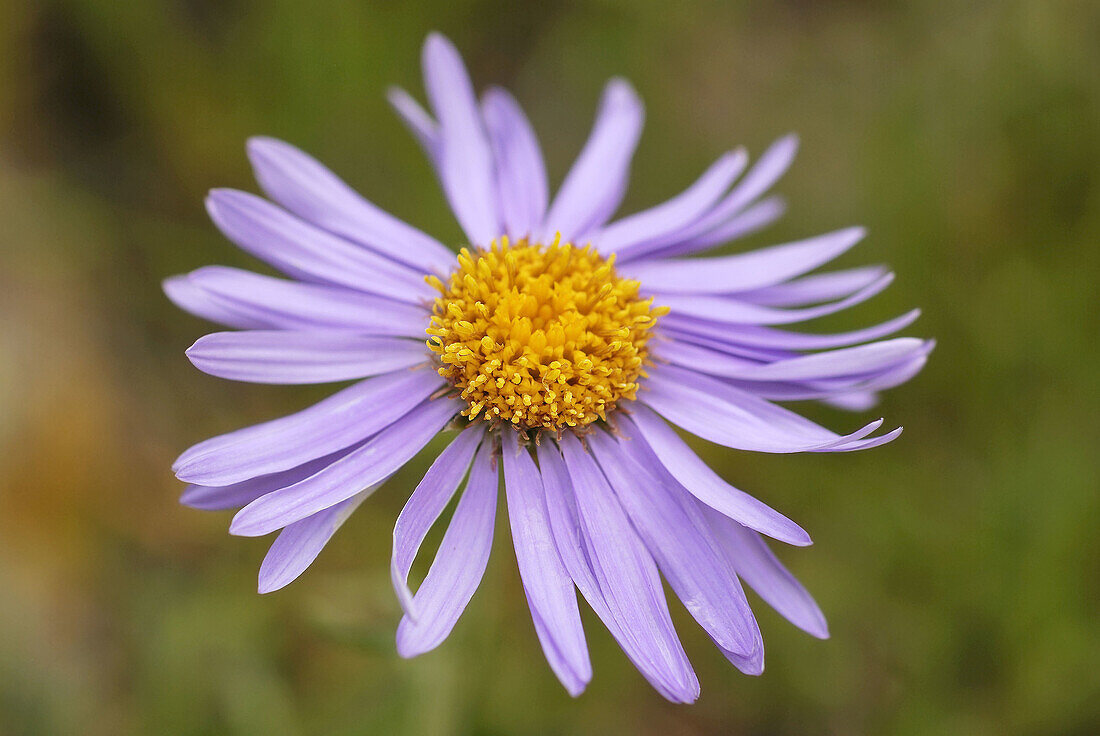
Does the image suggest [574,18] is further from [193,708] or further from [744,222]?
[193,708]

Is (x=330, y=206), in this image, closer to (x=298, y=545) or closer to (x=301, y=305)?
(x=301, y=305)

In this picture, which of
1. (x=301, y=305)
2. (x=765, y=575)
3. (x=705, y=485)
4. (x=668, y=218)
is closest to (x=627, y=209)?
(x=668, y=218)

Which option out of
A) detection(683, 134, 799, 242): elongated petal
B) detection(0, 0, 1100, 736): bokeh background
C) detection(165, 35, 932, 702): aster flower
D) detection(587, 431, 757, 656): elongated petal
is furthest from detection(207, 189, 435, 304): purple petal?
detection(0, 0, 1100, 736): bokeh background

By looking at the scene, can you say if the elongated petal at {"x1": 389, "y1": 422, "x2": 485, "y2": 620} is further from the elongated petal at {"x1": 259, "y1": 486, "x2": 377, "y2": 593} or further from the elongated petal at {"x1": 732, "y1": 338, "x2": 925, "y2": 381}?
the elongated petal at {"x1": 732, "y1": 338, "x2": 925, "y2": 381}

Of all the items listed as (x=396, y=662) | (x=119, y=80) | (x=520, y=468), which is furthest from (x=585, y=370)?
(x=119, y=80)

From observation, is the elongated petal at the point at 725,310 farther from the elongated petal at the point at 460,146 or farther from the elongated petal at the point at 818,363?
the elongated petal at the point at 460,146

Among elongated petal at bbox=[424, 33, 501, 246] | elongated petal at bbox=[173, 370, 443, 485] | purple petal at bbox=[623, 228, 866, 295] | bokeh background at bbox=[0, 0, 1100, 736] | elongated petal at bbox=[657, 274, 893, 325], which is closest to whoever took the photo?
elongated petal at bbox=[173, 370, 443, 485]
